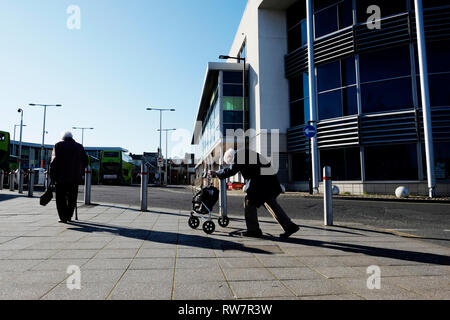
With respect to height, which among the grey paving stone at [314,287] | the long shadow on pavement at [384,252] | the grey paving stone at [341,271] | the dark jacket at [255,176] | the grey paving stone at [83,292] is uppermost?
the dark jacket at [255,176]

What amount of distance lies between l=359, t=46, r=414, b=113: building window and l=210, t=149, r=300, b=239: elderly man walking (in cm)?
1414

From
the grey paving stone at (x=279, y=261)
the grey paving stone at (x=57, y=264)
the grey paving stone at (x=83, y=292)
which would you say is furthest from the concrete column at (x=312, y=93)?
the grey paving stone at (x=83, y=292)

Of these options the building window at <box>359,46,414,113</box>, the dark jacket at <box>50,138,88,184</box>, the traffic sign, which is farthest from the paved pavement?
the building window at <box>359,46,414,113</box>

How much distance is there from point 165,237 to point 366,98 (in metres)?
15.5

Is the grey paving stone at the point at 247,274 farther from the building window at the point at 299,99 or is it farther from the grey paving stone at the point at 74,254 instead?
the building window at the point at 299,99

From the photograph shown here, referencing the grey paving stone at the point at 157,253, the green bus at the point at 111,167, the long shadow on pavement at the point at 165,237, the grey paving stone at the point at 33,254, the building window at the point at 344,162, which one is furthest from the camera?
the green bus at the point at 111,167

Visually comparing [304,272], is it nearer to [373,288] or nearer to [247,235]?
[373,288]

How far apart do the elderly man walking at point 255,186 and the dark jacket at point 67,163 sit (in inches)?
118

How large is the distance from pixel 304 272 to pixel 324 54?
18.0 metres

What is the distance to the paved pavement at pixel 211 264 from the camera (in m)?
2.48

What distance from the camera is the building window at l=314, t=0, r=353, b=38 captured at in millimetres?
18141

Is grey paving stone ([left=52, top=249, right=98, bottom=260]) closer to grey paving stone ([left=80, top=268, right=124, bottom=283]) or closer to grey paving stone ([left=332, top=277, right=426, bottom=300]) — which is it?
grey paving stone ([left=80, top=268, right=124, bottom=283])
